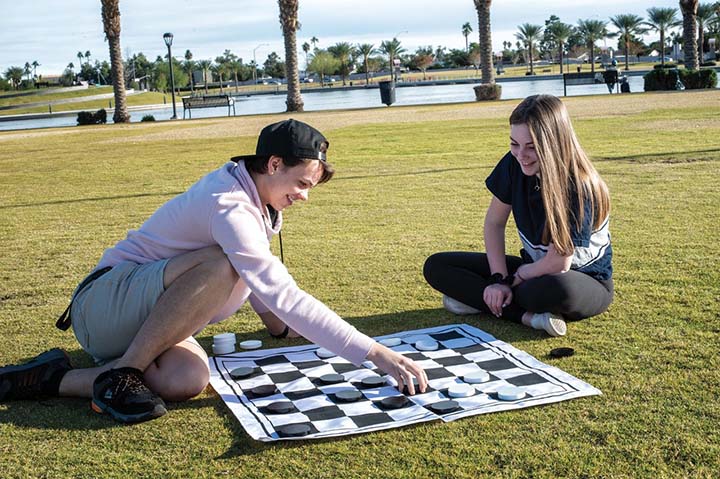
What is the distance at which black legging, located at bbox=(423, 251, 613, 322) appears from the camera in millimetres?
4688

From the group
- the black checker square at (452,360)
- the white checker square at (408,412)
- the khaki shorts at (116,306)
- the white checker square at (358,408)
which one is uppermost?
the khaki shorts at (116,306)

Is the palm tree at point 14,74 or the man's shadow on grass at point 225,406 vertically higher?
the palm tree at point 14,74

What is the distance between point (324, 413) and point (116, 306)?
1130 mm

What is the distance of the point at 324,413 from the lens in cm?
370

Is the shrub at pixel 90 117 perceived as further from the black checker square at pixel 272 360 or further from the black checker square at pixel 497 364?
the black checker square at pixel 497 364

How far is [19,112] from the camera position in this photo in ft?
205

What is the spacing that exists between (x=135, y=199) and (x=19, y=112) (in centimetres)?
5612

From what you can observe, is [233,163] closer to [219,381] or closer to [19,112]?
[219,381]

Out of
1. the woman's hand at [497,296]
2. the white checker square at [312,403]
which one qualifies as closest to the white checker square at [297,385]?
the white checker square at [312,403]

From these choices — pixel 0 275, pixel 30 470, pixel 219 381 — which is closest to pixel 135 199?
pixel 0 275

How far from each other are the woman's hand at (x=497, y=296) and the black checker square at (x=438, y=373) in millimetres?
765

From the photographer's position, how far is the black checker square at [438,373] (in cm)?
416

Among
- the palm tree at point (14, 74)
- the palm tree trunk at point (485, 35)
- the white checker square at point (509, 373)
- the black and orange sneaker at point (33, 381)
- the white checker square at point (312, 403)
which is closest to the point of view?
the white checker square at point (312, 403)

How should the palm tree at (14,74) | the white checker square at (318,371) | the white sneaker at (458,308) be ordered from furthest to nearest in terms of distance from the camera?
the palm tree at (14,74) → the white sneaker at (458,308) → the white checker square at (318,371)
